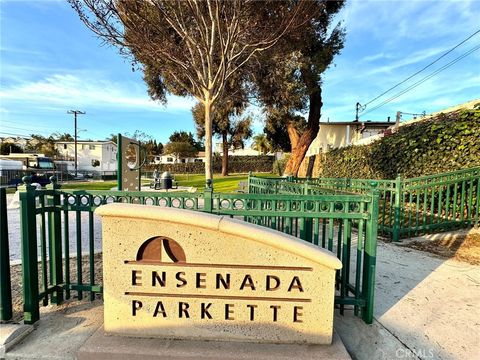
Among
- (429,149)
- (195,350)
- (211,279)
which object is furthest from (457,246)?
(195,350)

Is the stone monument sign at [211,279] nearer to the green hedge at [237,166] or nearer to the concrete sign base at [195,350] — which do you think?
the concrete sign base at [195,350]

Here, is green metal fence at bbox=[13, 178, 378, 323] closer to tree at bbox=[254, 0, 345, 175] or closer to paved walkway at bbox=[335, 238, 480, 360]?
paved walkway at bbox=[335, 238, 480, 360]

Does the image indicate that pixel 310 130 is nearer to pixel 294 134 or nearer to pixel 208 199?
pixel 294 134

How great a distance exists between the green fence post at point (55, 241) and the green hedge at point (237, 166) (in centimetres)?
4417

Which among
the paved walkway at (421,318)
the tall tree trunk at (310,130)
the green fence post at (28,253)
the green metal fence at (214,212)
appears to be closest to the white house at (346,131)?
the tall tree trunk at (310,130)

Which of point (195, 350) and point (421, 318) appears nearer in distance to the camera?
point (195, 350)

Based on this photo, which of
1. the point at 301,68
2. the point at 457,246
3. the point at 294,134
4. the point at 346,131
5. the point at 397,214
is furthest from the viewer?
the point at 346,131

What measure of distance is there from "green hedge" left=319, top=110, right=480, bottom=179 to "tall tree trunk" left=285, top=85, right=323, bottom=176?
19.0 ft

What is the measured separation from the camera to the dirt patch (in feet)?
15.7

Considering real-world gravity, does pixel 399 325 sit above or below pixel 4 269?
below

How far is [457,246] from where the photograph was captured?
5.32 m

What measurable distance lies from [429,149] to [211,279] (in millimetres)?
7187

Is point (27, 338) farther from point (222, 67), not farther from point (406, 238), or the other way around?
point (222, 67)

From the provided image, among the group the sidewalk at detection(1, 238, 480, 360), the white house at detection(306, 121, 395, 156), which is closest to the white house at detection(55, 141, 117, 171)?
the white house at detection(306, 121, 395, 156)
